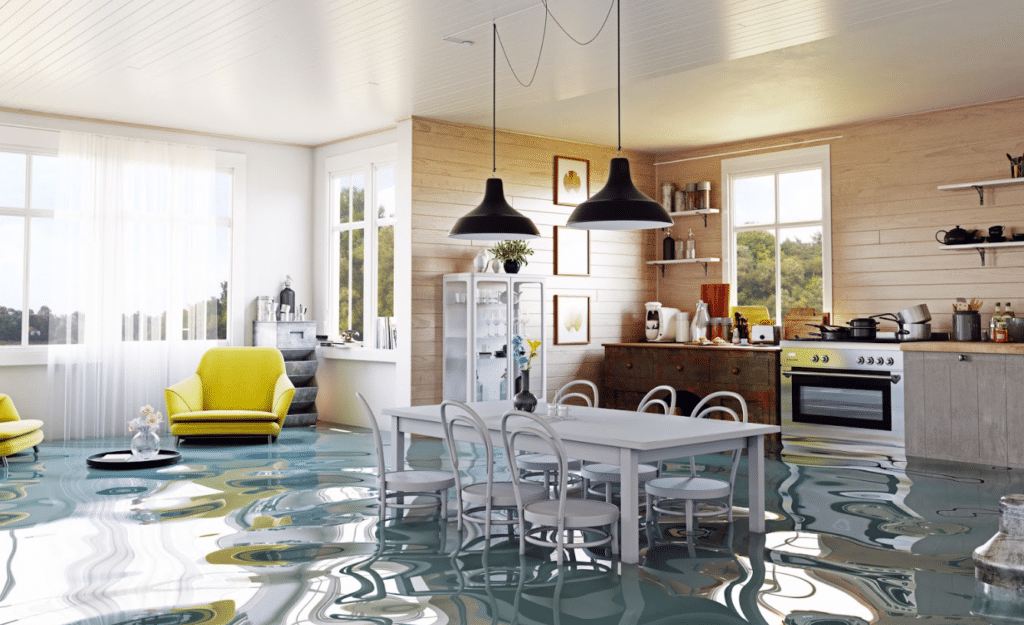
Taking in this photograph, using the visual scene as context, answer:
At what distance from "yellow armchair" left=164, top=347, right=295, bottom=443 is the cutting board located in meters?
4.51

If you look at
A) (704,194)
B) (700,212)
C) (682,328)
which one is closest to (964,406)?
(682,328)

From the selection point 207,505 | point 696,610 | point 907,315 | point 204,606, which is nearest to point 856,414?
point 907,315

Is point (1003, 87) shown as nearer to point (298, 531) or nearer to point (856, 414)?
point (856, 414)

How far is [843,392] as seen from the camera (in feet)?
23.7

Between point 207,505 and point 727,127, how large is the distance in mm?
5614

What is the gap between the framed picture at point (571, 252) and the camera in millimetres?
8797

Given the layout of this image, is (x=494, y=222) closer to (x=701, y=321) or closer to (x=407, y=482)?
(x=407, y=482)

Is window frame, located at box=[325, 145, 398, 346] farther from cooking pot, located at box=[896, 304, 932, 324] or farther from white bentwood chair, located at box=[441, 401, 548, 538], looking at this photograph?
cooking pot, located at box=[896, 304, 932, 324]

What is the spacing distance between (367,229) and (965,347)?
17.8 feet

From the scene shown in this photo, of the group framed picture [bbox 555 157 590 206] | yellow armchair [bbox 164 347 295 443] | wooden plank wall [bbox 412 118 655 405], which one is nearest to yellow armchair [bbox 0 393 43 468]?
yellow armchair [bbox 164 347 295 443]

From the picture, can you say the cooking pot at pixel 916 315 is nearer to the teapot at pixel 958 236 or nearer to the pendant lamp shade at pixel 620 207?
the teapot at pixel 958 236

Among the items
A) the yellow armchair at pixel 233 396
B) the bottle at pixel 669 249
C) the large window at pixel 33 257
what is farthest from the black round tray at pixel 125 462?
the bottle at pixel 669 249

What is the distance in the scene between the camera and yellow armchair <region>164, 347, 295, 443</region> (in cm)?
762

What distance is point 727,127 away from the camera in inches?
325
